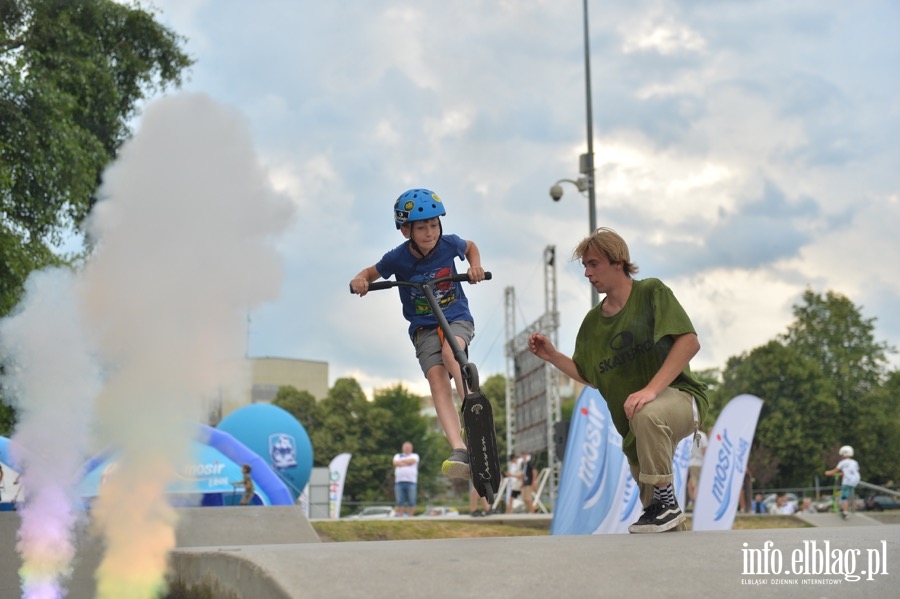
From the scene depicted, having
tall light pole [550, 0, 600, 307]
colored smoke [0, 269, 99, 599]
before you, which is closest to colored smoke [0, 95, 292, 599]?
colored smoke [0, 269, 99, 599]

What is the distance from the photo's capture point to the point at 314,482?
989 inches

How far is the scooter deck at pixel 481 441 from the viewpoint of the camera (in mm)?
5461

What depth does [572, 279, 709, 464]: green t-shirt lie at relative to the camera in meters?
5.53

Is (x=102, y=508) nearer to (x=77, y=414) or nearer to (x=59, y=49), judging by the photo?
(x=77, y=414)

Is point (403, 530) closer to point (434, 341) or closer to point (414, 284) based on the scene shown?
point (434, 341)

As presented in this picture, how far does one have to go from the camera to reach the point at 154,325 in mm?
6852

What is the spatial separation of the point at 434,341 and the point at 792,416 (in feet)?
193

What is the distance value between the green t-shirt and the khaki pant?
0.19m

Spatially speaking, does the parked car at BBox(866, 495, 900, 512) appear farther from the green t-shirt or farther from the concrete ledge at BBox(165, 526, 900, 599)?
the concrete ledge at BBox(165, 526, 900, 599)

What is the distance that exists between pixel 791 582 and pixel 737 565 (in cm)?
20

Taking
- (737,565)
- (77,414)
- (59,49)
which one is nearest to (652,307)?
(737,565)

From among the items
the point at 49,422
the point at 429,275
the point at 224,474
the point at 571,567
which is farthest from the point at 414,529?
the point at 571,567

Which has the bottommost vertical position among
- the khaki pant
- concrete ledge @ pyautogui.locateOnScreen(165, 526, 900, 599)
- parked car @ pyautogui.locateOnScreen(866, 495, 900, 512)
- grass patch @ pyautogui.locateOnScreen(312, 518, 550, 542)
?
parked car @ pyautogui.locateOnScreen(866, 495, 900, 512)

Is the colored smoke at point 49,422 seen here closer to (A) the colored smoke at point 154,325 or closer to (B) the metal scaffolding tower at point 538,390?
(A) the colored smoke at point 154,325
